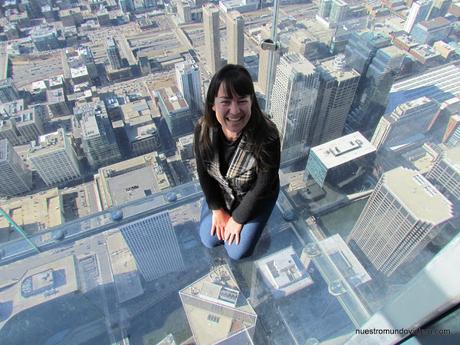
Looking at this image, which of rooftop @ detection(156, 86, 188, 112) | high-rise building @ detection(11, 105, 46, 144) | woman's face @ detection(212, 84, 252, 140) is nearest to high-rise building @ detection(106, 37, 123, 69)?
rooftop @ detection(156, 86, 188, 112)

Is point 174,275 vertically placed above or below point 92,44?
above

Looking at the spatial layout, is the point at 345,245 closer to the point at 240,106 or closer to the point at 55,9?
the point at 240,106

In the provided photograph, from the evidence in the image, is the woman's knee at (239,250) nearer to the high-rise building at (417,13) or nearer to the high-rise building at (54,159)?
the high-rise building at (54,159)

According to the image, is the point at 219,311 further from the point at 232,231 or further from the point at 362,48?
the point at 362,48

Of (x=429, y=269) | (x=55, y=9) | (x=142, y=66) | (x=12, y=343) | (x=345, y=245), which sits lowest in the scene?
(x=142, y=66)

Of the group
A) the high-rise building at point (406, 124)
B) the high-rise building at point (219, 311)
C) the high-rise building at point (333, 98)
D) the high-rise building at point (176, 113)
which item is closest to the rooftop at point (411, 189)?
the high-rise building at point (406, 124)

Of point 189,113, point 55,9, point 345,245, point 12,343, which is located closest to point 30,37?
point 55,9

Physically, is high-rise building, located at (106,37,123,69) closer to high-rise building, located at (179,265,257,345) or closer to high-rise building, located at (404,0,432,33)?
high-rise building, located at (404,0,432,33)

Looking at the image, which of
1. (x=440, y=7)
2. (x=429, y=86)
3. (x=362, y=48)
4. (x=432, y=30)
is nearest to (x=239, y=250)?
(x=362, y=48)
